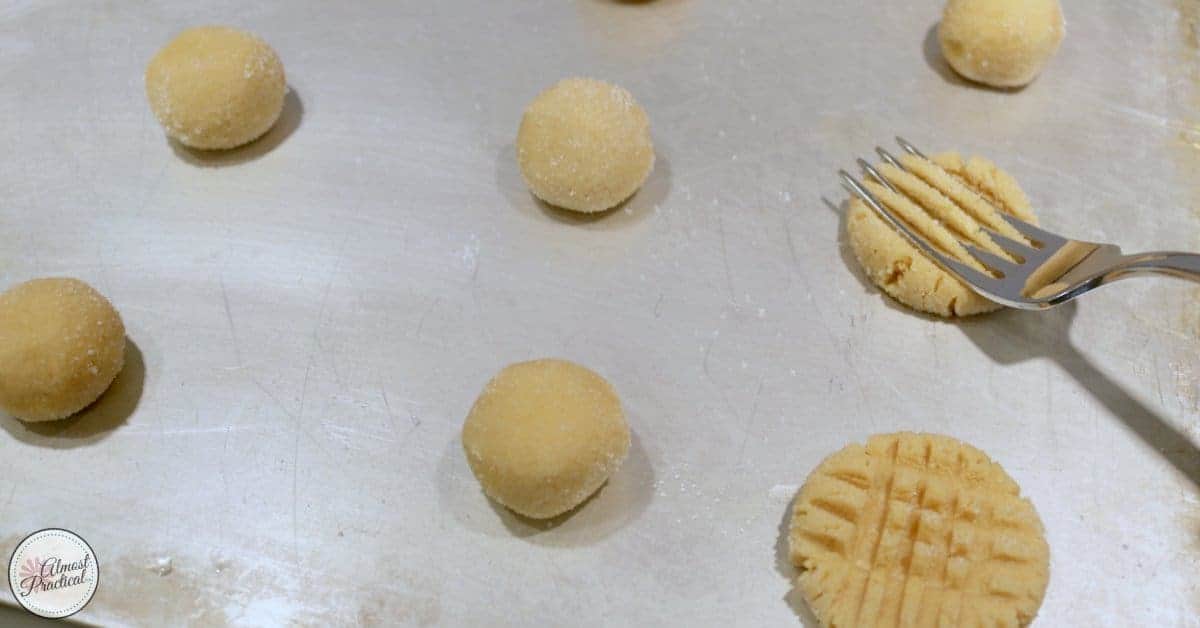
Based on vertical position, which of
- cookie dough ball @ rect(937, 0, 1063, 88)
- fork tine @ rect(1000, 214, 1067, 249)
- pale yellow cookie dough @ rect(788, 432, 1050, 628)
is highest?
cookie dough ball @ rect(937, 0, 1063, 88)

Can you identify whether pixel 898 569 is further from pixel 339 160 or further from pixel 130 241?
pixel 130 241

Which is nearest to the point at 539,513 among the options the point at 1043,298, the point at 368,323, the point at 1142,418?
the point at 368,323

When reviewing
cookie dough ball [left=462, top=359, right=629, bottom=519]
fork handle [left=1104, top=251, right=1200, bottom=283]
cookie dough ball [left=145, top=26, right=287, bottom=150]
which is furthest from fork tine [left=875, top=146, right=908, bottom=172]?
cookie dough ball [left=145, top=26, right=287, bottom=150]

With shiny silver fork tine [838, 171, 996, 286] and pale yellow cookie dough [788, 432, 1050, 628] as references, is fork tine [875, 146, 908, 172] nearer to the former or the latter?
shiny silver fork tine [838, 171, 996, 286]

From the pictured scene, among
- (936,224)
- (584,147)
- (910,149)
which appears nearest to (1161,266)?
(936,224)

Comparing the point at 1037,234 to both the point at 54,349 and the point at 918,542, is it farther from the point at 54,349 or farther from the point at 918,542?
the point at 54,349
